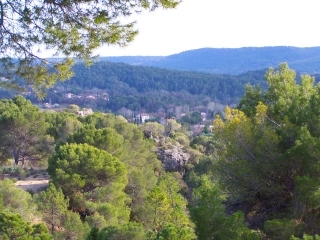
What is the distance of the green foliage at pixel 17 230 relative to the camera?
571 cm

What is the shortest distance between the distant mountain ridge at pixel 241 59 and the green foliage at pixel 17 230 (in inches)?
4252

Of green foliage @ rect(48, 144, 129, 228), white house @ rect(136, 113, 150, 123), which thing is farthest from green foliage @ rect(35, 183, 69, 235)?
white house @ rect(136, 113, 150, 123)

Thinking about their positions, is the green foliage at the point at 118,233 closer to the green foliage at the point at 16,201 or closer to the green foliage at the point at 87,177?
the green foliage at the point at 16,201

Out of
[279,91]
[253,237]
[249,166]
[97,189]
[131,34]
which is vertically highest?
[131,34]

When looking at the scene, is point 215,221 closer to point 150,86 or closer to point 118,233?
point 118,233

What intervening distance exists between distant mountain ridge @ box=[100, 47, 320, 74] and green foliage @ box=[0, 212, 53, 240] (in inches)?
4252

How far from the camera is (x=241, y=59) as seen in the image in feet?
494

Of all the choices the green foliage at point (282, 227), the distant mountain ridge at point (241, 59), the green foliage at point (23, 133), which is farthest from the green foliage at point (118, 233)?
the distant mountain ridge at point (241, 59)

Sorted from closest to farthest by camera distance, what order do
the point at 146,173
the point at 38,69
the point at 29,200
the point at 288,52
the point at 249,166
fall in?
the point at 38,69 → the point at 249,166 → the point at 29,200 → the point at 146,173 → the point at 288,52

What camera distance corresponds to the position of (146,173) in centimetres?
1494

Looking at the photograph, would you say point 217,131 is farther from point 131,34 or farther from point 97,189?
point 97,189

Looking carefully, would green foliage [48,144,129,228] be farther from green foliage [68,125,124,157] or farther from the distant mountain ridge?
the distant mountain ridge

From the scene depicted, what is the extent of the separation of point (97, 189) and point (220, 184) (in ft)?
18.8

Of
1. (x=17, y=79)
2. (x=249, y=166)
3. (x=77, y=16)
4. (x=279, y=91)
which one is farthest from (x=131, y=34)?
(x=279, y=91)
